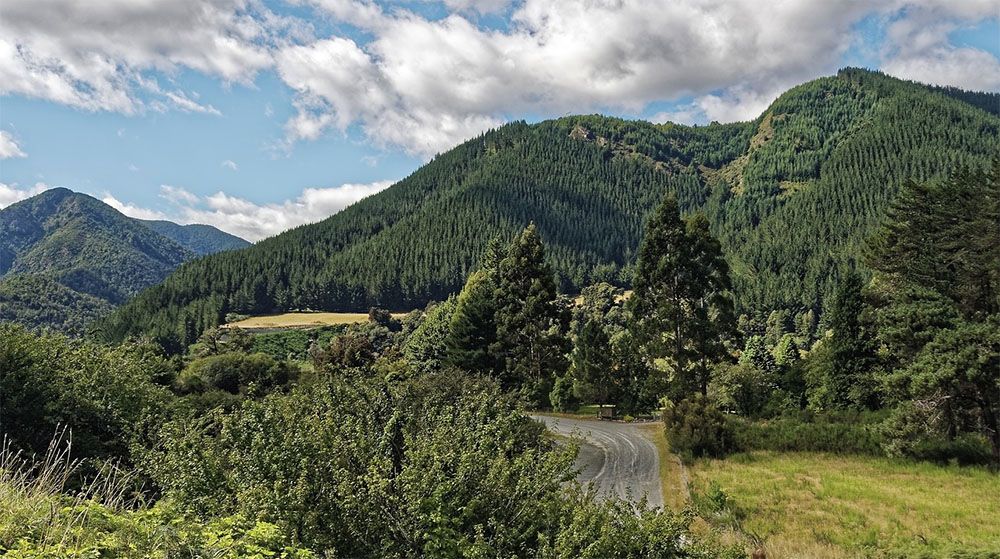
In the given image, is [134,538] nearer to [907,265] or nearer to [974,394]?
[974,394]

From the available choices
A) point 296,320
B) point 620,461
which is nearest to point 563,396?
point 620,461

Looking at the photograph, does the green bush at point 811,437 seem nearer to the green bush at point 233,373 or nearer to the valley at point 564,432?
the valley at point 564,432

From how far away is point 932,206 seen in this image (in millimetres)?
31047

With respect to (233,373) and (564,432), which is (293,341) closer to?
(233,373)

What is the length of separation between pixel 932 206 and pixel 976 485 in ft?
57.0

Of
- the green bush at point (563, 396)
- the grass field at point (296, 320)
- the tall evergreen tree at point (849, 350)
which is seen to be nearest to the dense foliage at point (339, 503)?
the tall evergreen tree at point (849, 350)

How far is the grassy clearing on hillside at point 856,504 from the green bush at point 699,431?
103cm

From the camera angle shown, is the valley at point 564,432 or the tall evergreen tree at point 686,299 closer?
the valley at point 564,432

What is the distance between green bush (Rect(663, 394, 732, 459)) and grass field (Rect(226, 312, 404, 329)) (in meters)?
111

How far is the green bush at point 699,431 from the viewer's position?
25188mm

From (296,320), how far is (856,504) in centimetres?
14115

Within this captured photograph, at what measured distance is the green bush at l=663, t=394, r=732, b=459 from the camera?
82.6 ft

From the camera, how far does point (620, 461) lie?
25500mm

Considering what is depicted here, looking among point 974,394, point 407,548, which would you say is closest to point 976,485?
point 974,394
